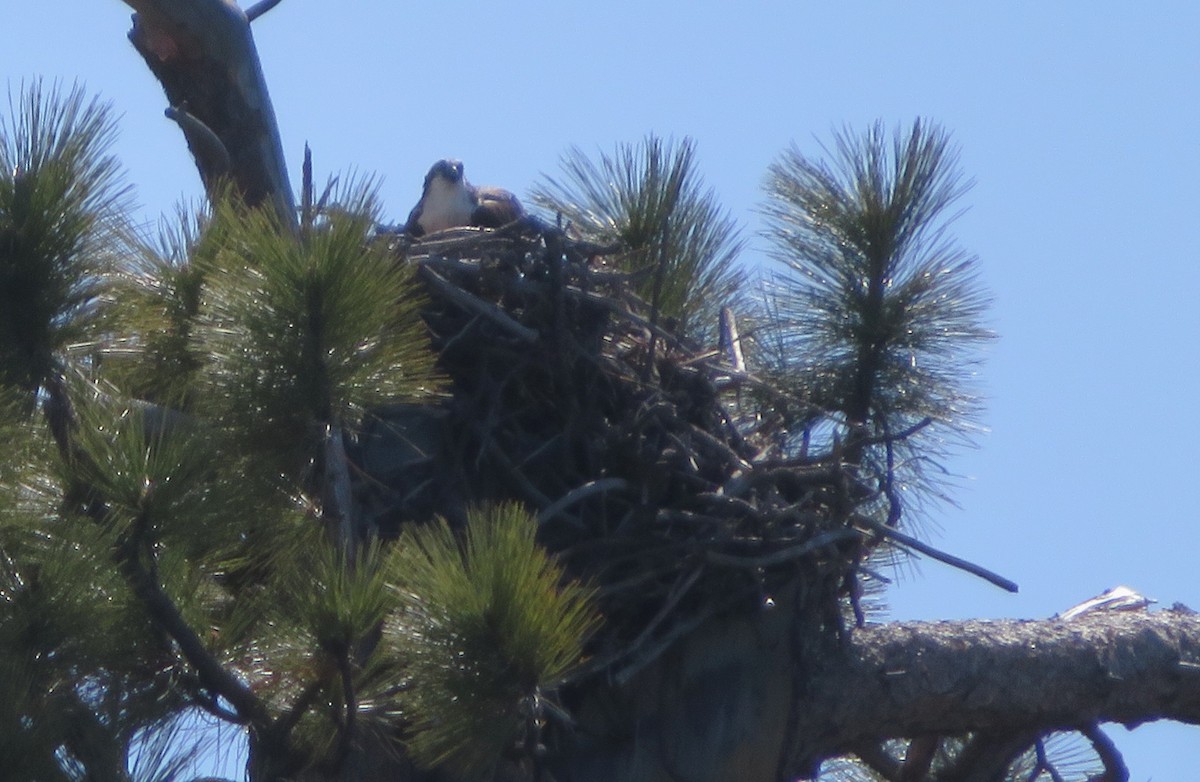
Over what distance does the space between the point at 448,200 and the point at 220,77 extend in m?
1.74

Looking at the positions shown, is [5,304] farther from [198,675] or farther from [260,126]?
[260,126]

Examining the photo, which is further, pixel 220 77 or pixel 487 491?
pixel 220 77

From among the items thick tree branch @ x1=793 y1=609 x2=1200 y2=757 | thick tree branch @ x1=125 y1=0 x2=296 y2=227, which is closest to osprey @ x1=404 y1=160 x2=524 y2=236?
thick tree branch @ x1=125 y1=0 x2=296 y2=227

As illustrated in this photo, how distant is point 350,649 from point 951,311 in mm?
2242

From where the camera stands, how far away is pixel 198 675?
290cm

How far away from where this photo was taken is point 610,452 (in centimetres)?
436

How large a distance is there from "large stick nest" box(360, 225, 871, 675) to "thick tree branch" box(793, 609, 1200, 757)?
169 millimetres

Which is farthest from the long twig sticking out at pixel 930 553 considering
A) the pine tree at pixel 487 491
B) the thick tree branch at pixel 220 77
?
the thick tree branch at pixel 220 77

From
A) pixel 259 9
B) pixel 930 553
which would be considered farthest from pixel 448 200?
pixel 930 553

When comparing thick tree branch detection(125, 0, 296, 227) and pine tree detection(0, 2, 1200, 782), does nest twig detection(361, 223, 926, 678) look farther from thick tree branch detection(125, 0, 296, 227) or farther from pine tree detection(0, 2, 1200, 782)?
thick tree branch detection(125, 0, 296, 227)

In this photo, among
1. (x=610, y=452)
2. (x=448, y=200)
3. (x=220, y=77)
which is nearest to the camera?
(x=610, y=452)

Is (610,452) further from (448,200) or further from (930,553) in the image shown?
(448,200)

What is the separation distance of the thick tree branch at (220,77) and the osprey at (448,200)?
3.88 ft

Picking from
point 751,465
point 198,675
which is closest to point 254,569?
point 198,675
